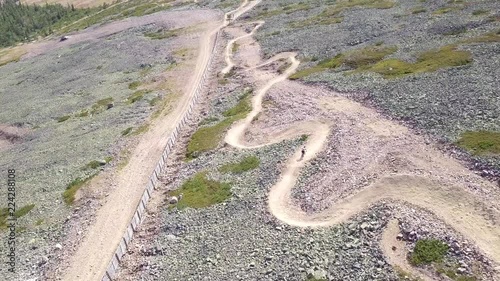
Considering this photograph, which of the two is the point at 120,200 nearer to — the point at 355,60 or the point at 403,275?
the point at 403,275

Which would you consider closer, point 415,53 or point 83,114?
point 415,53

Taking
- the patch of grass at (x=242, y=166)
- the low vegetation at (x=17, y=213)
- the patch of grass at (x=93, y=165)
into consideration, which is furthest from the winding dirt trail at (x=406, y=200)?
the low vegetation at (x=17, y=213)

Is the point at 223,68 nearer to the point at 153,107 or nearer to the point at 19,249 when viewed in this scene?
the point at 153,107

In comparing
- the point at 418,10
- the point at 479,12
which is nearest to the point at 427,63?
the point at 479,12

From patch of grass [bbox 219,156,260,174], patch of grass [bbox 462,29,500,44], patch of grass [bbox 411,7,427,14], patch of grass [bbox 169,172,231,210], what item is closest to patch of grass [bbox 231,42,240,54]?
patch of grass [bbox 411,7,427,14]

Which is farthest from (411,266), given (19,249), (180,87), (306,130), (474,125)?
(180,87)

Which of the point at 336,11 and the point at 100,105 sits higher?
the point at 100,105

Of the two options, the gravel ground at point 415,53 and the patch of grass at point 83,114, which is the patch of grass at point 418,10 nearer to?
the gravel ground at point 415,53

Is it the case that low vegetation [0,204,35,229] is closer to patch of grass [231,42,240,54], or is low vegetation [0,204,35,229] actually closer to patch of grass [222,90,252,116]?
patch of grass [222,90,252,116]
